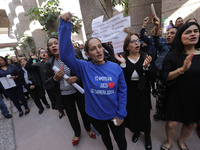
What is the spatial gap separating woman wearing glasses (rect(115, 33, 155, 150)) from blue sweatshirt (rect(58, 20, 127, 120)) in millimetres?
376

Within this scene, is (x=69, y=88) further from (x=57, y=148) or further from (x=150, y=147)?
(x=150, y=147)

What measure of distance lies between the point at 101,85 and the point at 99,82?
1.7 inches

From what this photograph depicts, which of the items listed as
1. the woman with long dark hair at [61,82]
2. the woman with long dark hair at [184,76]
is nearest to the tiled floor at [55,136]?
the woman with long dark hair at [61,82]

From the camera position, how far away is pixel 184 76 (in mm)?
1360

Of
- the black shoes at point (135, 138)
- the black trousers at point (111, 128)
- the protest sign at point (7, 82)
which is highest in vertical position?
the protest sign at point (7, 82)

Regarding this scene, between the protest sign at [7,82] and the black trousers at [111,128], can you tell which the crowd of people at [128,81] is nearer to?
the black trousers at [111,128]

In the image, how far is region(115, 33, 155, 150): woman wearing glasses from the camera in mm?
1573

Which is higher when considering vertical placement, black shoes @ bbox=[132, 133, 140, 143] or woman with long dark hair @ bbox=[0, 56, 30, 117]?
woman with long dark hair @ bbox=[0, 56, 30, 117]

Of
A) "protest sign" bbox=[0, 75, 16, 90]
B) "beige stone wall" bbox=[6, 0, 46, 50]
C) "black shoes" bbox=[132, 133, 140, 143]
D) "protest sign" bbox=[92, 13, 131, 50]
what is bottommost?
"black shoes" bbox=[132, 133, 140, 143]

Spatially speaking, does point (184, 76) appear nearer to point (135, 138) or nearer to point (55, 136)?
point (135, 138)

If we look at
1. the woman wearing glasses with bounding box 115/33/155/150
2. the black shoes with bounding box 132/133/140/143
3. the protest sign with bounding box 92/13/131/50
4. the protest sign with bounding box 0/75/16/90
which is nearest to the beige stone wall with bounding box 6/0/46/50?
the protest sign with bounding box 0/75/16/90

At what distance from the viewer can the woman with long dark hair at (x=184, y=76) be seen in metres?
1.31

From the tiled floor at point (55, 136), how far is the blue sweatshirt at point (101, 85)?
1.14m

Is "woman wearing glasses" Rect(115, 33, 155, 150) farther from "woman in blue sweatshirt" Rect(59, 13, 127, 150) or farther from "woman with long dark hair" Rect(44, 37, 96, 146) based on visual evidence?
"woman with long dark hair" Rect(44, 37, 96, 146)
